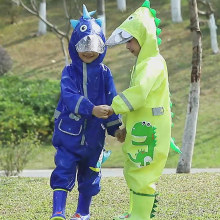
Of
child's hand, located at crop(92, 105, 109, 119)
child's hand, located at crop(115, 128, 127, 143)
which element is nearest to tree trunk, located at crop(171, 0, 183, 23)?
child's hand, located at crop(115, 128, 127, 143)

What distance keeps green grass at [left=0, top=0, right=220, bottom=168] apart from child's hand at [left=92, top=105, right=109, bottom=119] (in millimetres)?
7575

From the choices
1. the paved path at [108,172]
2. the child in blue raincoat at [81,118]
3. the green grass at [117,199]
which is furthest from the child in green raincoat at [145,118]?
the paved path at [108,172]

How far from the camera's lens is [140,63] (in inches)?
205

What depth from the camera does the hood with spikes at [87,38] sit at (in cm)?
551

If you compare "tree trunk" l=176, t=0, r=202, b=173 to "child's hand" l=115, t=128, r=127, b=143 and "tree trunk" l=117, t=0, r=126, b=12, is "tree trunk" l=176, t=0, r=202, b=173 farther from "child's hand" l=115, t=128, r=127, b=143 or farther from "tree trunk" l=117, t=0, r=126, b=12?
"tree trunk" l=117, t=0, r=126, b=12

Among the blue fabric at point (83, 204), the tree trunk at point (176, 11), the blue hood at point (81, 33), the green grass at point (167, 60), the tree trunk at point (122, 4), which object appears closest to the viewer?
the blue hood at point (81, 33)

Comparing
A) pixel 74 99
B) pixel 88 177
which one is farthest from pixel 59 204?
pixel 74 99

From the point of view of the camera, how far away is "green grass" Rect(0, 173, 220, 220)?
6.58 metres

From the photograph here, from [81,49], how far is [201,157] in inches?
319

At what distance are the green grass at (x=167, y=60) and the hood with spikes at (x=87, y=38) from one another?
731 cm

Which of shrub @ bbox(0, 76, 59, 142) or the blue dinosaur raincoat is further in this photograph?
shrub @ bbox(0, 76, 59, 142)

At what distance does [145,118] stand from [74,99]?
63cm

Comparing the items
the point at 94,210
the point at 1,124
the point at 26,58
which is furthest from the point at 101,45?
the point at 26,58

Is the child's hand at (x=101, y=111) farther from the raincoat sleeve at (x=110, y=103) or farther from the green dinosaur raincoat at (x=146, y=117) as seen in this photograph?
the raincoat sleeve at (x=110, y=103)
